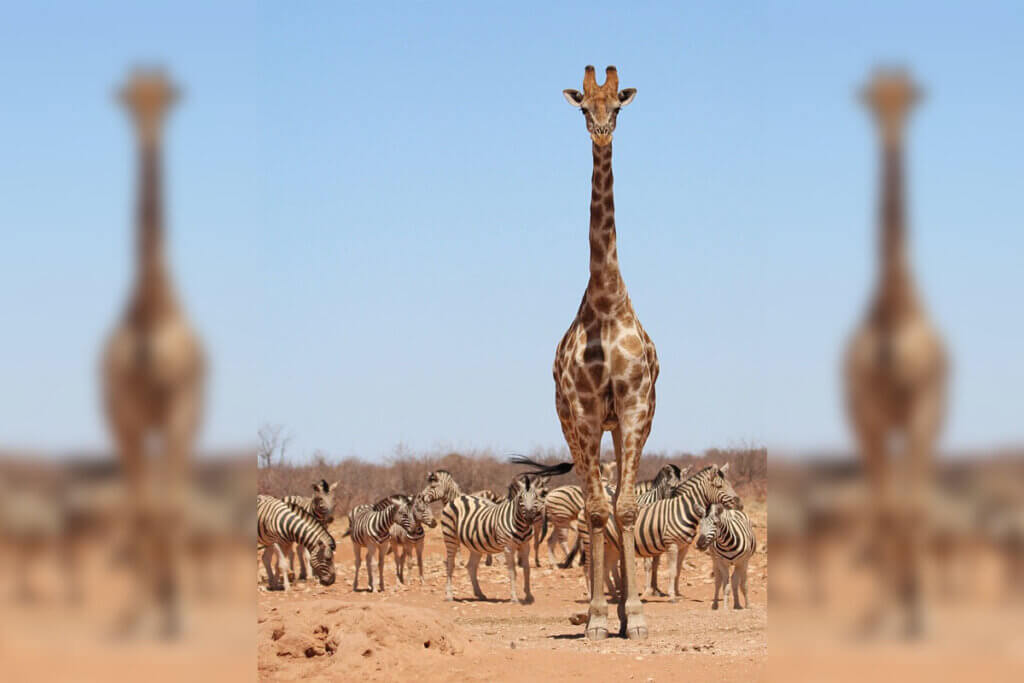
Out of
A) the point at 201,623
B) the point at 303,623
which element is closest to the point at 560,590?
the point at 303,623

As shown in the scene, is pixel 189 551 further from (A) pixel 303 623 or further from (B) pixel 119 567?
(A) pixel 303 623

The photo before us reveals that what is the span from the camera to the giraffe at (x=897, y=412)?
264 centimetres

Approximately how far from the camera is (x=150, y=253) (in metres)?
3.29

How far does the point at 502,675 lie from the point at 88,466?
564cm

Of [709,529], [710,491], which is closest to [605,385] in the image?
[709,529]

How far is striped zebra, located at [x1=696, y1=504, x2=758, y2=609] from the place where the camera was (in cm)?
1556

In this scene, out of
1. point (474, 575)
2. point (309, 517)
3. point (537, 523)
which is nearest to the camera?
point (537, 523)

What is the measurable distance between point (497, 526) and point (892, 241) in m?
17.1

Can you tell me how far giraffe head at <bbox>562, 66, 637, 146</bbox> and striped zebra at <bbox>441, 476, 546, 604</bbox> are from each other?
8.84 meters

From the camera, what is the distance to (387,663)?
8312mm

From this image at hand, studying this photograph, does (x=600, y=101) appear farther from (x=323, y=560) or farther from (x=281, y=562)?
(x=281, y=562)

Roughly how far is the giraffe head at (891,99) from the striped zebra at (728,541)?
43.2 feet

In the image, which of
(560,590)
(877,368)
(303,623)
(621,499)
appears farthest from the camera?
(560,590)

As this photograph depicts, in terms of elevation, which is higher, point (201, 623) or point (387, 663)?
point (201, 623)
